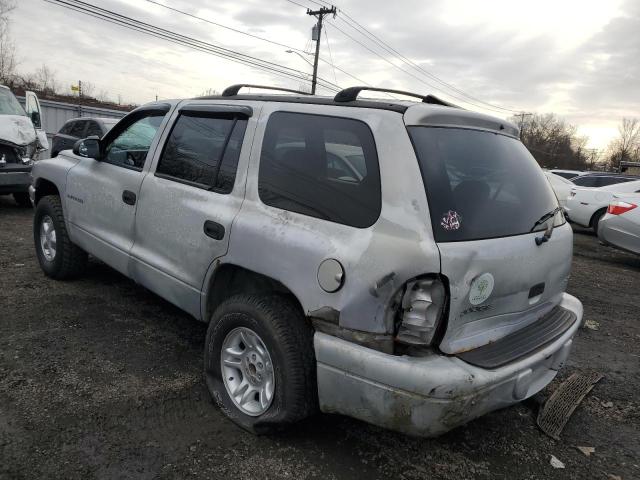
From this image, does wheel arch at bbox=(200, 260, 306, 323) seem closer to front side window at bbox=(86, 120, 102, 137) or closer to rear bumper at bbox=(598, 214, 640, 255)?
rear bumper at bbox=(598, 214, 640, 255)

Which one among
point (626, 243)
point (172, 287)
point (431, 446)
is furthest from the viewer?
point (626, 243)

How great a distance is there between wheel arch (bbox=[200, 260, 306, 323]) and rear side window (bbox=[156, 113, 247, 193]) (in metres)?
0.47

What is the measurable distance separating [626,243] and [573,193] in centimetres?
402

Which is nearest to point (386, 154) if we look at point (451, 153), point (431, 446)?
point (451, 153)

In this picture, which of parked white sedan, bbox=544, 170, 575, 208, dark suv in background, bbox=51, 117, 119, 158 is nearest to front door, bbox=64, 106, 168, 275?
parked white sedan, bbox=544, 170, 575, 208

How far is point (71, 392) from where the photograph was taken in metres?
2.82

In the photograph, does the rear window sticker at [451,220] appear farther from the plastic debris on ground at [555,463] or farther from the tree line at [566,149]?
the tree line at [566,149]

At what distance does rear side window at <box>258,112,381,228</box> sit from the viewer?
2.20 meters

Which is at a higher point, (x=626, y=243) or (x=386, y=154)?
(x=386, y=154)

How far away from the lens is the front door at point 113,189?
3.52 meters

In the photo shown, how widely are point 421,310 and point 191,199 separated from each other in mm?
1643

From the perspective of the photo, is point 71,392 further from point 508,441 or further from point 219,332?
point 508,441

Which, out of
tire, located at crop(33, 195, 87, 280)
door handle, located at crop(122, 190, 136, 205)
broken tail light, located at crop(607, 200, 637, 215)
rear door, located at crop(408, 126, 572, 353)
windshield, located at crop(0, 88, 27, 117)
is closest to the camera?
rear door, located at crop(408, 126, 572, 353)

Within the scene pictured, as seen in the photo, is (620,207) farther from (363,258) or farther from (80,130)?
(80,130)
